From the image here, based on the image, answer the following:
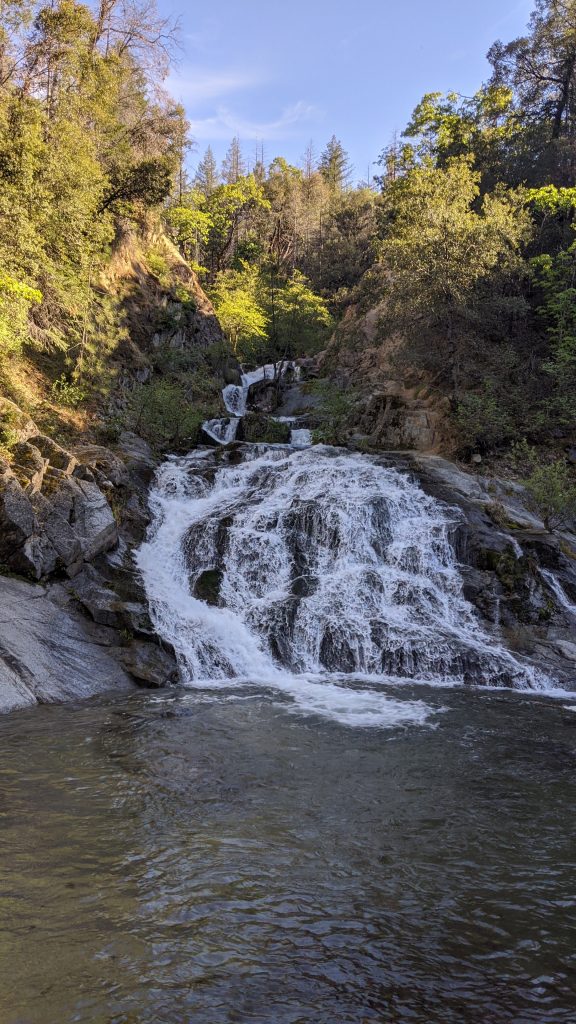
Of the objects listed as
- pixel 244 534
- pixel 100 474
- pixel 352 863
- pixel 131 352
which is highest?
pixel 131 352

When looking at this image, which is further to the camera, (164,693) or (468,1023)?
(164,693)

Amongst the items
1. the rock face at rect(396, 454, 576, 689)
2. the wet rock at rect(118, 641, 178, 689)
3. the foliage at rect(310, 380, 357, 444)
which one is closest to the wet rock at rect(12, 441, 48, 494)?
the wet rock at rect(118, 641, 178, 689)

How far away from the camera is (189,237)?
36.7 metres

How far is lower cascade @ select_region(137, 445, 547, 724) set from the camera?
11734 mm

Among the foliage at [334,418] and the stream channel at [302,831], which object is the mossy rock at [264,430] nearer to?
the foliage at [334,418]

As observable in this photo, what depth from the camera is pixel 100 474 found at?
1534 cm

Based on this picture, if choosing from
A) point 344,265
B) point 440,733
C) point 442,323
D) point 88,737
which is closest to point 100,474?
point 88,737

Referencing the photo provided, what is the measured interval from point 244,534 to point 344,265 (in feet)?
135

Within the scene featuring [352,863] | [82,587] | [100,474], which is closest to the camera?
[352,863]

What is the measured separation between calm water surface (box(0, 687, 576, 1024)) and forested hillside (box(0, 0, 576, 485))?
991cm

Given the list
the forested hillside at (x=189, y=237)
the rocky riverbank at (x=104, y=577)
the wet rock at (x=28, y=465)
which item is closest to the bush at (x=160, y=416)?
the forested hillside at (x=189, y=237)

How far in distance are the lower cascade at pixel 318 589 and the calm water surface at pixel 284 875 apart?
2312 mm

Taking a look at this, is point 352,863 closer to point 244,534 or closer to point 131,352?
point 244,534

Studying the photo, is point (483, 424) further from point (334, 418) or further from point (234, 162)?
point (234, 162)
